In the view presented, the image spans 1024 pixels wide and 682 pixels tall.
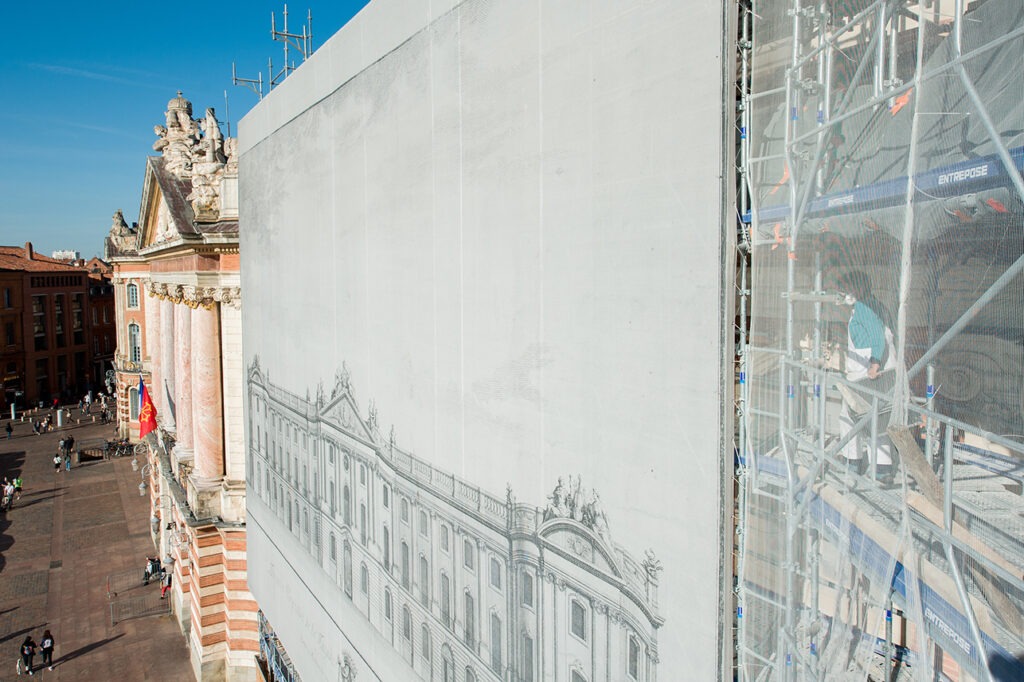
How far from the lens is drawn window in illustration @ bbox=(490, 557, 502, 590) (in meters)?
7.89

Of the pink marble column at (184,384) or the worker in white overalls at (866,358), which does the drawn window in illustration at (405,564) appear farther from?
the pink marble column at (184,384)

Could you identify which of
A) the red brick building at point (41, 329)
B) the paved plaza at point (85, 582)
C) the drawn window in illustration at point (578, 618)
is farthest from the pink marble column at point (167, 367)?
the red brick building at point (41, 329)

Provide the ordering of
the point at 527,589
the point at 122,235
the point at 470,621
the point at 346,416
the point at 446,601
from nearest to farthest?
1. the point at 527,589
2. the point at 470,621
3. the point at 446,601
4. the point at 346,416
5. the point at 122,235

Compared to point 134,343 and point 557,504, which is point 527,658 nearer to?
point 557,504

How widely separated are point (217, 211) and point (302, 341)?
270 inches

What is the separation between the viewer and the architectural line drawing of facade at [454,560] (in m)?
6.32

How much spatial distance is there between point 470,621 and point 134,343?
Result: 4145cm

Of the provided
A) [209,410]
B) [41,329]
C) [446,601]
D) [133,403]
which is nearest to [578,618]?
[446,601]

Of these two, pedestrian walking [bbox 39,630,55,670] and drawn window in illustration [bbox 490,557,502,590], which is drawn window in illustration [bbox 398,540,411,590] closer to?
drawn window in illustration [bbox 490,557,502,590]

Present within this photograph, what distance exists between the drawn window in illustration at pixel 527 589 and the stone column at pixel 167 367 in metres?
20.8

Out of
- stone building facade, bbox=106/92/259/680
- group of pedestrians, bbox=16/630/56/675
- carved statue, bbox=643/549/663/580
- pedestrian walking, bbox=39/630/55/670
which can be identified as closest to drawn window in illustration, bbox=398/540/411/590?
carved statue, bbox=643/549/663/580

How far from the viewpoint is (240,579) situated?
62.7 ft

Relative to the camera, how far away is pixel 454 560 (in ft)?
28.8

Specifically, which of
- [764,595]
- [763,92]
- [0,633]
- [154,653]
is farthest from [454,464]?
[0,633]
